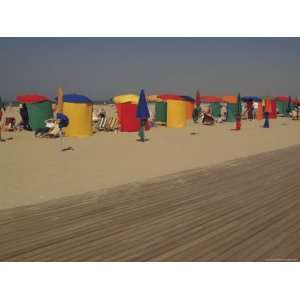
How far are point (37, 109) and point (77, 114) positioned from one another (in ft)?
11.6

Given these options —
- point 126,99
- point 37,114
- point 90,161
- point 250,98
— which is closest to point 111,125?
point 126,99

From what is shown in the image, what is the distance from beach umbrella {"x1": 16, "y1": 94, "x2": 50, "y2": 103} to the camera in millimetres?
15769

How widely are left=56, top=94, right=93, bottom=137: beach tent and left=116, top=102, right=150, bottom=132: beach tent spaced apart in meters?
2.13

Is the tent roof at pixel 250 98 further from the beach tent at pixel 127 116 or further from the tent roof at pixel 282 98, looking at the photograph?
the beach tent at pixel 127 116

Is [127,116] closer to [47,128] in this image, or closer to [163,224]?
[47,128]

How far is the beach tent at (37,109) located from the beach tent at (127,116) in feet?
11.6

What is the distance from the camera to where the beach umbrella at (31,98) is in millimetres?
15769

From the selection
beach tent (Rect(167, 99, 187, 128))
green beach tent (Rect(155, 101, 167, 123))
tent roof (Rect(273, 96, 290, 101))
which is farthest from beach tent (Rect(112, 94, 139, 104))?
tent roof (Rect(273, 96, 290, 101))

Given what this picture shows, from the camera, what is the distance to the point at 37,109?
16.3 m

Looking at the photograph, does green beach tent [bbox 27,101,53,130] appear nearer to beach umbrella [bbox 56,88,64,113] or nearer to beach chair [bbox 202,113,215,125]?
beach umbrella [bbox 56,88,64,113]

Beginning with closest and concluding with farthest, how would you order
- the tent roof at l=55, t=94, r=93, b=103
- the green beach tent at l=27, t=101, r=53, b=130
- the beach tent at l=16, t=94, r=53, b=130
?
the tent roof at l=55, t=94, r=93, b=103
the beach tent at l=16, t=94, r=53, b=130
the green beach tent at l=27, t=101, r=53, b=130

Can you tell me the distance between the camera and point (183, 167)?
7672 mm
